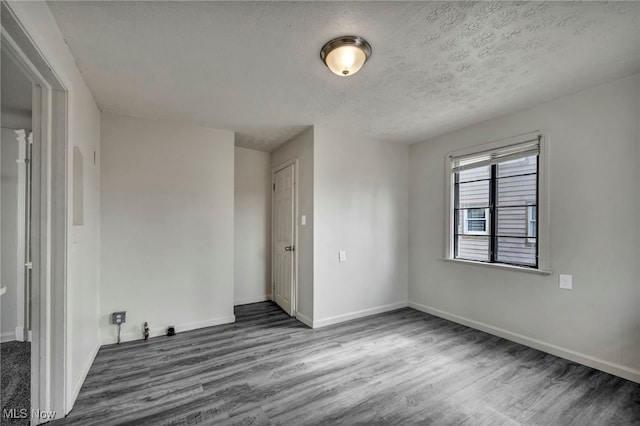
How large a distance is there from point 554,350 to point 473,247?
1.26 metres

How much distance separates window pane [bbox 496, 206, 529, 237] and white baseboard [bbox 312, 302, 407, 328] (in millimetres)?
1742

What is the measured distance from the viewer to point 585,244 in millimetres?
2512

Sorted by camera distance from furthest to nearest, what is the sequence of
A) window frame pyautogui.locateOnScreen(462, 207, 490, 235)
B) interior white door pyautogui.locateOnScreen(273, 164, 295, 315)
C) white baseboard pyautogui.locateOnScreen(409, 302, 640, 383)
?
interior white door pyautogui.locateOnScreen(273, 164, 295, 315), window frame pyautogui.locateOnScreen(462, 207, 490, 235), white baseboard pyautogui.locateOnScreen(409, 302, 640, 383)

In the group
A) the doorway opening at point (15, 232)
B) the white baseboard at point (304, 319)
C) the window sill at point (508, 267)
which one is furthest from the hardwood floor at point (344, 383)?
the doorway opening at point (15, 232)

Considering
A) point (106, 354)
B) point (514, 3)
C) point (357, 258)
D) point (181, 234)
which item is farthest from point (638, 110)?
point (106, 354)

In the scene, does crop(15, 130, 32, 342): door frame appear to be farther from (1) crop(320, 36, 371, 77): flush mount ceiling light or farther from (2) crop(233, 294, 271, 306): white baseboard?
(1) crop(320, 36, 371, 77): flush mount ceiling light

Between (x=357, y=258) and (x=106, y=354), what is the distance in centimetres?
290

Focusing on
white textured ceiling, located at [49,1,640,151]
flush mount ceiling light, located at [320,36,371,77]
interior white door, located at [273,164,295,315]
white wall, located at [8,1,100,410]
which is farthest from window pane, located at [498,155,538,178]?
white wall, located at [8,1,100,410]

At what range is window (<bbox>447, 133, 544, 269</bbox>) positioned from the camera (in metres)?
2.91

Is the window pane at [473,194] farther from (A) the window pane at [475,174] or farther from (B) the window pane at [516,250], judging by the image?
(B) the window pane at [516,250]

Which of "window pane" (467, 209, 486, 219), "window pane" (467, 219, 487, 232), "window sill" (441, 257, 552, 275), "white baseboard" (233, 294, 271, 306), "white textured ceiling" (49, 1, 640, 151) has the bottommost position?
"white baseboard" (233, 294, 271, 306)

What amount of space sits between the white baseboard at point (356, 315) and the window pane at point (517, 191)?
1981 millimetres

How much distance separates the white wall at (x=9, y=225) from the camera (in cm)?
292

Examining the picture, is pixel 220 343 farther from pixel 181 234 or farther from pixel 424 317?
pixel 424 317
